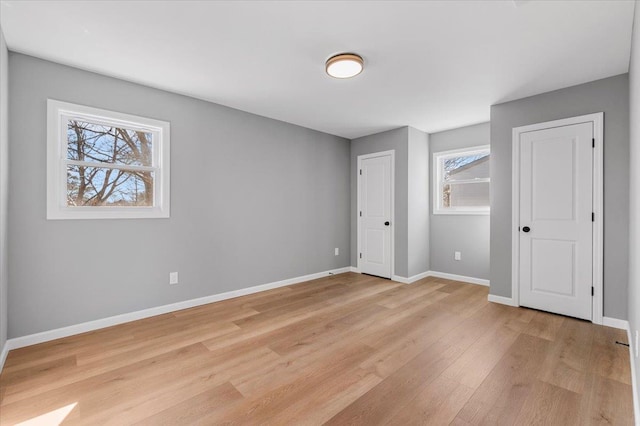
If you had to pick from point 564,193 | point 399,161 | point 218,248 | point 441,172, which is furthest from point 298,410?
point 441,172

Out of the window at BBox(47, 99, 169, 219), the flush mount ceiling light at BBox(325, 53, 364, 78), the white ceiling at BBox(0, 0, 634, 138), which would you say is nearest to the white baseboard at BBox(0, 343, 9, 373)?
the window at BBox(47, 99, 169, 219)

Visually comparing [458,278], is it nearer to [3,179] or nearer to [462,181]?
[462,181]

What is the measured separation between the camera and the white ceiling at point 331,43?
1.93 metres

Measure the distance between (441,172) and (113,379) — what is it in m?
4.98

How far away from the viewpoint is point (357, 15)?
1.99 metres

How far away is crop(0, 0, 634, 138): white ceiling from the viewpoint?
1929 mm

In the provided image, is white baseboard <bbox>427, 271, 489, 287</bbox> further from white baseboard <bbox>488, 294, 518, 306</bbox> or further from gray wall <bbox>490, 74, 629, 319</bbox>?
gray wall <bbox>490, 74, 629, 319</bbox>

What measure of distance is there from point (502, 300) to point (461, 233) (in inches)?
53.3

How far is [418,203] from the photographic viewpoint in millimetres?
4766

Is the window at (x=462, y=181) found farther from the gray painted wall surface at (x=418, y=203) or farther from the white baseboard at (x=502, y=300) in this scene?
the white baseboard at (x=502, y=300)

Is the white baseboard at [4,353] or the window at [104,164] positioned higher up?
the window at [104,164]

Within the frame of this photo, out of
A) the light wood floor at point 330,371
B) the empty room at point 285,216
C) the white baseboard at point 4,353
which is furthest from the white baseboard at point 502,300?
the white baseboard at point 4,353

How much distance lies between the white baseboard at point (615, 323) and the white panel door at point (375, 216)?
2549 mm

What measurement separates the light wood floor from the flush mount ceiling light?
2439 mm
